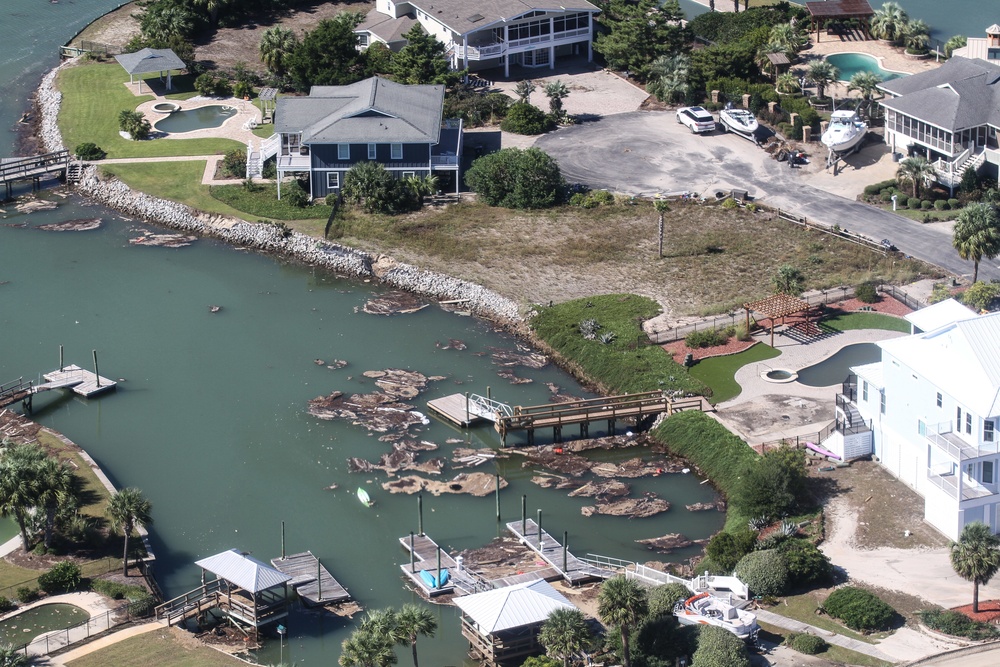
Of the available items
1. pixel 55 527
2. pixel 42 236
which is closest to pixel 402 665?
pixel 55 527

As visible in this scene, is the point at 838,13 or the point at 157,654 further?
the point at 838,13

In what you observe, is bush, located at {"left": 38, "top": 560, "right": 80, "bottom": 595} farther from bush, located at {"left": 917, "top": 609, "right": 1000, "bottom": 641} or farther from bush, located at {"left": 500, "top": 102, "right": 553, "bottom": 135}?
bush, located at {"left": 500, "top": 102, "right": 553, "bottom": 135}

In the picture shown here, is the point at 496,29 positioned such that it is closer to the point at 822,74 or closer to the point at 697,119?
the point at 697,119

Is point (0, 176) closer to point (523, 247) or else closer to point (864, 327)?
point (523, 247)

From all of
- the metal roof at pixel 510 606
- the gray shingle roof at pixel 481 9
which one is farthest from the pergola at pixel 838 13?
the metal roof at pixel 510 606

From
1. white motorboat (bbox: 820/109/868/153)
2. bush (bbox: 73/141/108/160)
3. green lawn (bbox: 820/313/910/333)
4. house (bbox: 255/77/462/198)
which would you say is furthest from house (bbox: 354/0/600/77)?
green lawn (bbox: 820/313/910/333)

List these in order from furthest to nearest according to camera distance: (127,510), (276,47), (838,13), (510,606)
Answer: (838,13) < (276,47) < (127,510) < (510,606)

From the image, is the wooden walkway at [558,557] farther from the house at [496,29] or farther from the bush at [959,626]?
the house at [496,29]

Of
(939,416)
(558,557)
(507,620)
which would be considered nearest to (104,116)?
(558,557)
